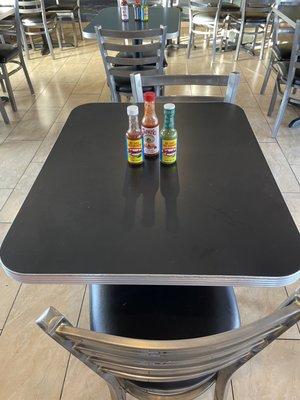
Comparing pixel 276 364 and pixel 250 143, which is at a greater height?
pixel 250 143

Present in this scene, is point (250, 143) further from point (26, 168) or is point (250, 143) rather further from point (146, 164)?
point (26, 168)

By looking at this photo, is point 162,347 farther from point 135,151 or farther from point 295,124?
point 295,124

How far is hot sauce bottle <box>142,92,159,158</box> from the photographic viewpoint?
91cm

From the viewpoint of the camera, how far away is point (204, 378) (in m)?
0.84

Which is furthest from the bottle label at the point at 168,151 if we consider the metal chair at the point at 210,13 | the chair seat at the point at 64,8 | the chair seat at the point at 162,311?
the chair seat at the point at 64,8

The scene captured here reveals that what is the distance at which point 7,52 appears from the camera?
289 centimetres

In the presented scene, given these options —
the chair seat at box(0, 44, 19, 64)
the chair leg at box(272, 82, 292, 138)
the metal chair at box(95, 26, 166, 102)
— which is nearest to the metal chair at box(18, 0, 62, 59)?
the chair seat at box(0, 44, 19, 64)

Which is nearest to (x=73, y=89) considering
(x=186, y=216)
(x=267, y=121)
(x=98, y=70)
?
(x=98, y=70)

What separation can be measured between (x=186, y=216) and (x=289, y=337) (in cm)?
91

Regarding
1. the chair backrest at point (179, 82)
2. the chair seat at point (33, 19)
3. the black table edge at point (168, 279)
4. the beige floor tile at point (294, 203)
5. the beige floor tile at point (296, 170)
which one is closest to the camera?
the black table edge at point (168, 279)

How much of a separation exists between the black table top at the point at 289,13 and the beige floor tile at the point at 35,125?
86.8 inches

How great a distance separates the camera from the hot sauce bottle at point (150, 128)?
91 centimetres

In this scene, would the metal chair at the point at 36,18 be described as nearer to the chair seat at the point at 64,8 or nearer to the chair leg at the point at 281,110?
the chair seat at the point at 64,8

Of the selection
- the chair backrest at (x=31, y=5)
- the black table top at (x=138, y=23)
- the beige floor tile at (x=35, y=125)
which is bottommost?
the beige floor tile at (x=35, y=125)
